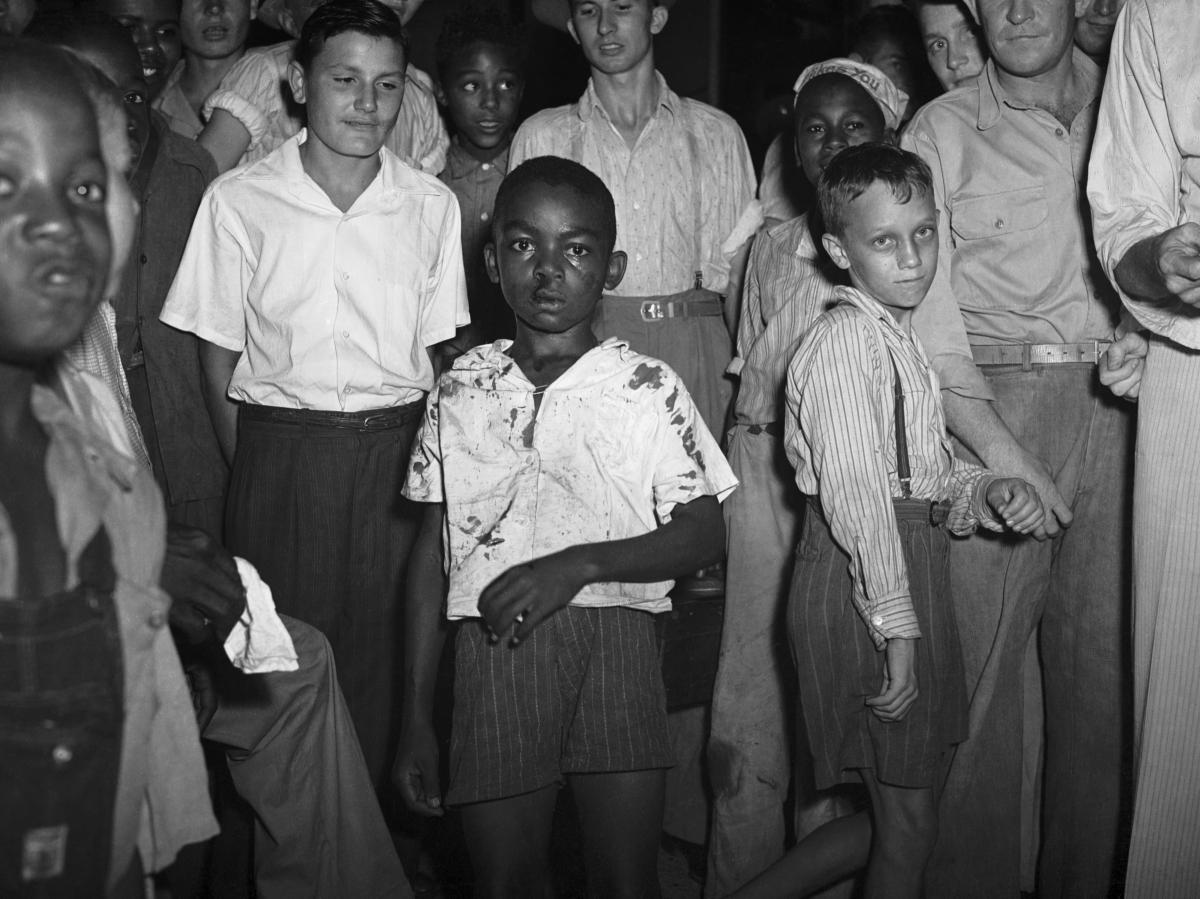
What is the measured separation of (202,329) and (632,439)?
1.38 meters

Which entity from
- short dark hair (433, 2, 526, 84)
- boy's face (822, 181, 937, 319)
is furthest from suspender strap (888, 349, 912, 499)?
short dark hair (433, 2, 526, 84)

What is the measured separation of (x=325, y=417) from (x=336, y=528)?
29 centimetres

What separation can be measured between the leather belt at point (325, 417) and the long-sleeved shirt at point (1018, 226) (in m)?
1.45

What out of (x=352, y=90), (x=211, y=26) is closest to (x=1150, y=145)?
(x=352, y=90)

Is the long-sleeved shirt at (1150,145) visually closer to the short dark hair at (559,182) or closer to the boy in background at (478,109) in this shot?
the short dark hair at (559,182)

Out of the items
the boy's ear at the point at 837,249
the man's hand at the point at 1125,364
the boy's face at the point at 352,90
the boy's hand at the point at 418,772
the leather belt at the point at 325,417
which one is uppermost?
the boy's face at the point at 352,90

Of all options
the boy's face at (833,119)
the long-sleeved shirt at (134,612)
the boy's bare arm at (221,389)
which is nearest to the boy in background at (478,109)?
the boy's bare arm at (221,389)

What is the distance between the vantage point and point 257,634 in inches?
65.8

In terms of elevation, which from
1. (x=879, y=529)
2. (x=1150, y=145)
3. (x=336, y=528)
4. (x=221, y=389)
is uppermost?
(x=1150, y=145)

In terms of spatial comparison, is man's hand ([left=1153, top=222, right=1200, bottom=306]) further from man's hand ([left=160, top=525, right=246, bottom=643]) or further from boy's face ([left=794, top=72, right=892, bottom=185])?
man's hand ([left=160, top=525, right=246, bottom=643])

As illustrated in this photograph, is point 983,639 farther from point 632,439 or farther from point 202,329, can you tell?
point 202,329

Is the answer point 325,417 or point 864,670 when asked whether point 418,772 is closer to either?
point 864,670

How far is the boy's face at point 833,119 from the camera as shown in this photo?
3527mm

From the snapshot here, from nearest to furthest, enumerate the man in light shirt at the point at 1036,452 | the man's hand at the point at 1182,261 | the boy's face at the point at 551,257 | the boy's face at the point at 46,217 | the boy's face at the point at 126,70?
1. the boy's face at the point at 46,217
2. the man's hand at the point at 1182,261
3. the boy's face at the point at 551,257
4. the man in light shirt at the point at 1036,452
5. the boy's face at the point at 126,70
